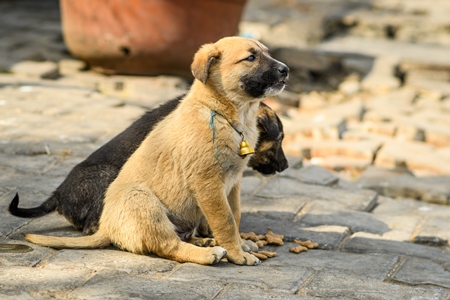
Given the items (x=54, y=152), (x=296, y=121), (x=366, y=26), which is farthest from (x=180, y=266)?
(x=366, y=26)

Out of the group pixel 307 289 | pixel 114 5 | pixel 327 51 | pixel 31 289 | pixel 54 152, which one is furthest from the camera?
pixel 327 51

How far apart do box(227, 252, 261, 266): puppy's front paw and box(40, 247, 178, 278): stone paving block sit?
0.33 m

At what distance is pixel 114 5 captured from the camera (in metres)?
8.72

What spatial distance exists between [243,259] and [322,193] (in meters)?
1.78

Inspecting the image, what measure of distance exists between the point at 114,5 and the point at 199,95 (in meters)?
4.45

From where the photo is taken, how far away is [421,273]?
455cm

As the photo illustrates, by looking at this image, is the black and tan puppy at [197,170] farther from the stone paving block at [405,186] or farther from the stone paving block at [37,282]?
the stone paving block at [405,186]

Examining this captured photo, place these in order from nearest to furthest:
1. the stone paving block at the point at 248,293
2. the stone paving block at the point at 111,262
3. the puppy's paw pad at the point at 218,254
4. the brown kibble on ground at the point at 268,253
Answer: the stone paving block at the point at 248,293
the stone paving block at the point at 111,262
the puppy's paw pad at the point at 218,254
the brown kibble on ground at the point at 268,253

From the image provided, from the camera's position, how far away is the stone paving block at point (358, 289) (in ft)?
13.2

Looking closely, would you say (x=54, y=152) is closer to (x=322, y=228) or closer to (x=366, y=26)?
(x=322, y=228)

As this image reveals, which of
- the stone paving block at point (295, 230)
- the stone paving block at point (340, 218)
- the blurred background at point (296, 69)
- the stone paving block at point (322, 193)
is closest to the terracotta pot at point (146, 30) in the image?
the blurred background at point (296, 69)

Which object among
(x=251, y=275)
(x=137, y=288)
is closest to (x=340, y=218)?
(x=251, y=275)

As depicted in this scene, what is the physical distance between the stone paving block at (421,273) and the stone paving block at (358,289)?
18cm

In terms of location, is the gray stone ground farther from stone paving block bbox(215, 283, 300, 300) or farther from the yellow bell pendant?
the yellow bell pendant
